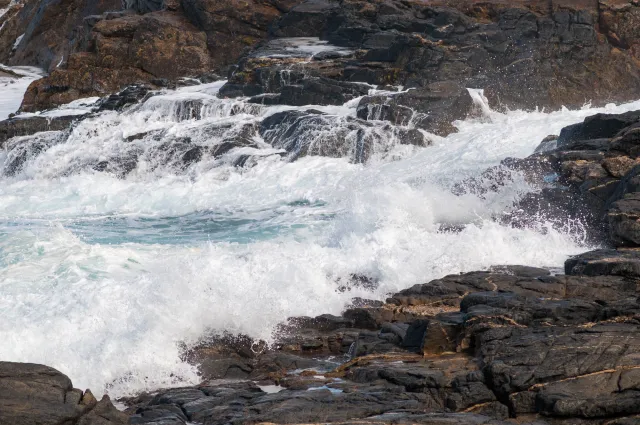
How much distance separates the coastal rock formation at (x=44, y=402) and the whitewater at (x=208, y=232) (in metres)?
2.04

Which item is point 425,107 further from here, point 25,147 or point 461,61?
point 25,147

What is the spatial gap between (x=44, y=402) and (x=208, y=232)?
1068 cm

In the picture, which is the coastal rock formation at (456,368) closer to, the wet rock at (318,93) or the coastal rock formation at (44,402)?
the coastal rock formation at (44,402)

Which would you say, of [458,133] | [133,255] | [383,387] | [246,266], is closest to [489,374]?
[383,387]

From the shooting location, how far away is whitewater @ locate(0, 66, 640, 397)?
9352 mm

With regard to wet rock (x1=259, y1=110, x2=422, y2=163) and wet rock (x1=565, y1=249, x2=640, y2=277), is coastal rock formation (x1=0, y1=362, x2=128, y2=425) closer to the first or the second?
wet rock (x1=565, y1=249, x2=640, y2=277)

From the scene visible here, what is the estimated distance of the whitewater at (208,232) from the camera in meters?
9.35

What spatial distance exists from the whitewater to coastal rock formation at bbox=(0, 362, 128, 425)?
2.04 metres

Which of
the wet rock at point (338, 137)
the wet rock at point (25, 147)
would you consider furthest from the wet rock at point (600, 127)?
the wet rock at point (25, 147)

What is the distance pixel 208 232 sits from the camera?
1648cm

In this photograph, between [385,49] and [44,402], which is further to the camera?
[385,49]

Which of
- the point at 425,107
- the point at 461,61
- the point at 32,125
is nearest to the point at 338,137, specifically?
the point at 425,107

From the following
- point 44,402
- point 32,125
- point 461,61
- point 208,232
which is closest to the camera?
point 44,402

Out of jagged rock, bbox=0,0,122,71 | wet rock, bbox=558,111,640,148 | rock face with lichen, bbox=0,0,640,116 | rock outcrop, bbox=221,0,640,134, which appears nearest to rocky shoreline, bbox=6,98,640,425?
wet rock, bbox=558,111,640,148
